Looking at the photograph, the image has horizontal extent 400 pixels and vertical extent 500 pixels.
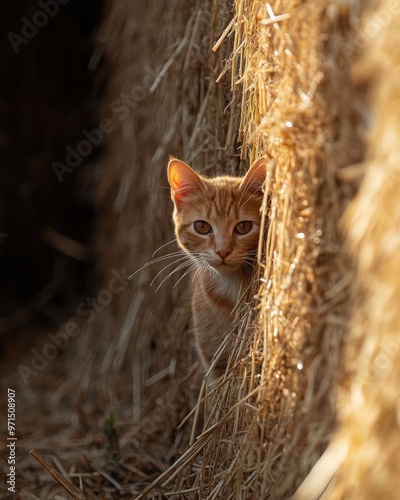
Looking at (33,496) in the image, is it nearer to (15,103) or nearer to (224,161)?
(224,161)

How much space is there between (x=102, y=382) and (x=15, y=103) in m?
1.98

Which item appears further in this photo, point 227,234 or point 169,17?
point 169,17

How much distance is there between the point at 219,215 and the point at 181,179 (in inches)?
8.5

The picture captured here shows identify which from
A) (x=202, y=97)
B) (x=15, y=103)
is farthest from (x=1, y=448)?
(x=15, y=103)

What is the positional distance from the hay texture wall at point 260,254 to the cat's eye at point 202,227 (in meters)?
0.27

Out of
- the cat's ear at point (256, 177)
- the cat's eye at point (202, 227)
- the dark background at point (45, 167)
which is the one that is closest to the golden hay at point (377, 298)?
the cat's ear at point (256, 177)

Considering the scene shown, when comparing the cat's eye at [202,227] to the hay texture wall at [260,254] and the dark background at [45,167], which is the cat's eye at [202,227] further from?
the dark background at [45,167]

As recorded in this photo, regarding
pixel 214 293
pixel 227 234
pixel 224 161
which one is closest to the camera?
pixel 227 234

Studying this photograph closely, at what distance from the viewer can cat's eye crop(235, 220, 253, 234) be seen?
2.36 metres

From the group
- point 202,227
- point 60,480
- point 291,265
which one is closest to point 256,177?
point 202,227

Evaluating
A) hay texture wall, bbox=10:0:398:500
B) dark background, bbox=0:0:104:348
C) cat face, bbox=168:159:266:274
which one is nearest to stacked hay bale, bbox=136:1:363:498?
hay texture wall, bbox=10:0:398:500

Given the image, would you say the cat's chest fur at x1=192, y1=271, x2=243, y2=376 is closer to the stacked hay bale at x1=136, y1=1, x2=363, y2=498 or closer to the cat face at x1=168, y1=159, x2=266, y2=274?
the cat face at x1=168, y1=159, x2=266, y2=274

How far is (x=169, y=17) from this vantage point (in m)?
3.17

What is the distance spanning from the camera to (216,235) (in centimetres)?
240
